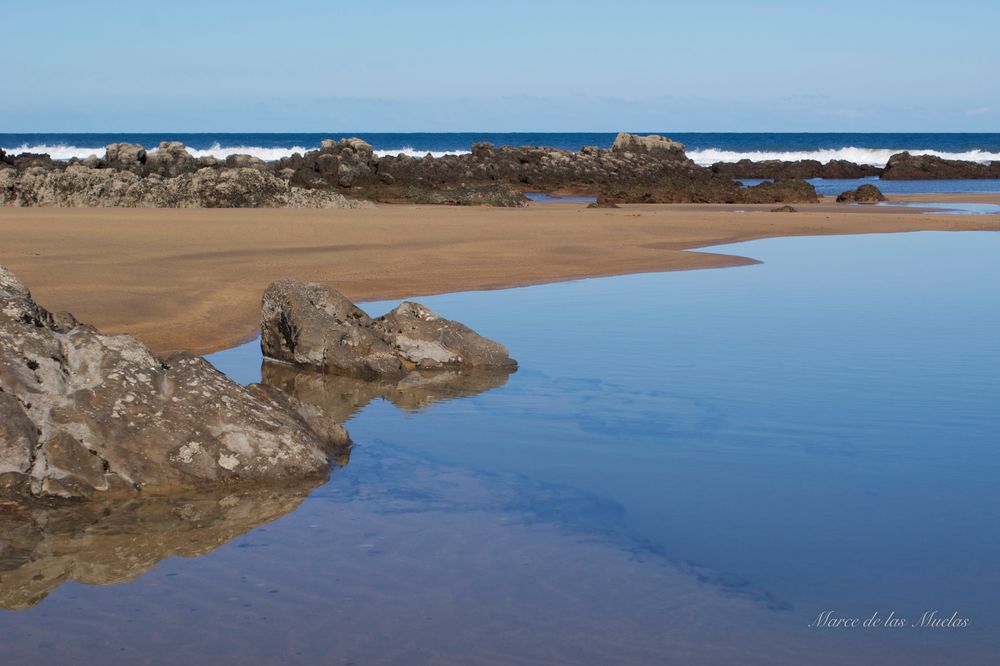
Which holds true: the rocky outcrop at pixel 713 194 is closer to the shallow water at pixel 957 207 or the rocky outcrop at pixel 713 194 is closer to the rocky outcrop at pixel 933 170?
the shallow water at pixel 957 207

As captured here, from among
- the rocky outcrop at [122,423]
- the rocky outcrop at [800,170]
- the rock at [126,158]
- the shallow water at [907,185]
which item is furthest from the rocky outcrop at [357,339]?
the rocky outcrop at [800,170]

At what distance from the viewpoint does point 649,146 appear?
5753 cm

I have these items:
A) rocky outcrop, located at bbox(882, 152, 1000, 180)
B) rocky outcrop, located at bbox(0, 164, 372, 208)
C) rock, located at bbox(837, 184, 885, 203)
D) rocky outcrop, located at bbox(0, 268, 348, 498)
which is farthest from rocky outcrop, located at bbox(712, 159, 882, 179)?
rocky outcrop, located at bbox(0, 268, 348, 498)

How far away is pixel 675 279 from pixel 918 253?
5.54 meters

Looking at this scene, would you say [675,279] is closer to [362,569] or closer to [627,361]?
[627,361]

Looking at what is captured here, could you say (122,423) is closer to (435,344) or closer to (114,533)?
(114,533)

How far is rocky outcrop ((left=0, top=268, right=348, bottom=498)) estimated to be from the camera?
556cm

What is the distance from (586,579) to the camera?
458 cm

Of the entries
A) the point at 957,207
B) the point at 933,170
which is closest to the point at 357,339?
the point at 957,207

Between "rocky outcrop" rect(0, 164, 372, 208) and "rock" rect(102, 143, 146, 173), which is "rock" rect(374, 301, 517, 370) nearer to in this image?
→ "rocky outcrop" rect(0, 164, 372, 208)

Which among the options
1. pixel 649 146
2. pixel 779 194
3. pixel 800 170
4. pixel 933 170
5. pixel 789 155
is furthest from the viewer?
pixel 789 155

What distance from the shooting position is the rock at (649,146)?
2256 inches

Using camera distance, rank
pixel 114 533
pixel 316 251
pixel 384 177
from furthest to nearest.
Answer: pixel 384 177 < pixel 316 251 < pixel 114 533

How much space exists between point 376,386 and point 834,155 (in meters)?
74.4
